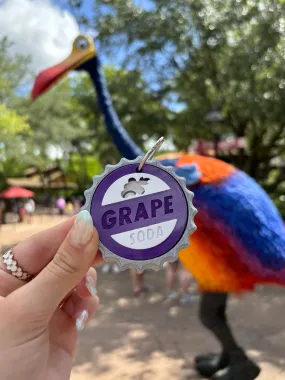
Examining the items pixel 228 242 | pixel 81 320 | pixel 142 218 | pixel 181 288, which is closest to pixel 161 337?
pixel 181 288

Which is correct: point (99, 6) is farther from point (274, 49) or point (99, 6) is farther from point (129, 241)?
point (129, 241)

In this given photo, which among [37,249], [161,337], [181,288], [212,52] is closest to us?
[37,249]

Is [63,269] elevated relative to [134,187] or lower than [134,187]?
lower

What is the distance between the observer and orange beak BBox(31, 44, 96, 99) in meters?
4.09

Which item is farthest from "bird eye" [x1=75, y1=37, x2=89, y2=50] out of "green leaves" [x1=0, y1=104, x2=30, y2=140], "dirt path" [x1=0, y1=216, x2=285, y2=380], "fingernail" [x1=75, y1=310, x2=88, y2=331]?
"green leaves" [x1=0, y1=104, x2=30, y2=140]

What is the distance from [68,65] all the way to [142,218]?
3410mm

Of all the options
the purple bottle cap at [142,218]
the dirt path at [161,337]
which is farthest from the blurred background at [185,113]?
the purple bottle cap at [142,218]

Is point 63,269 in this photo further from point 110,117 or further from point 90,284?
point 110,117

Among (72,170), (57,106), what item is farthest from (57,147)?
(72,170)

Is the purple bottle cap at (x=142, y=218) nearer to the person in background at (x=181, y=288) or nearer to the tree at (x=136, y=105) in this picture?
the person in background at (x=181, y=288)

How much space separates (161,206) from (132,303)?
406 centimetres

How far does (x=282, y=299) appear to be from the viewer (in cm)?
505

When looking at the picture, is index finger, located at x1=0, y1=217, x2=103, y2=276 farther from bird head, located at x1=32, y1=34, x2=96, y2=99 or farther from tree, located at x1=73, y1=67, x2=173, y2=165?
tree, located at x1=73, y1=67, x2=173, y2=165

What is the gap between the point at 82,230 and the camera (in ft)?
3.67
